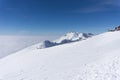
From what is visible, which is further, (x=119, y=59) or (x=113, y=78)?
(x=119, y=59)

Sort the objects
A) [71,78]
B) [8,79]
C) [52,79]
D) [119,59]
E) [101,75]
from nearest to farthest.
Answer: [101,75]
[71,78]
[52,79]
[119,59]
[8,79]

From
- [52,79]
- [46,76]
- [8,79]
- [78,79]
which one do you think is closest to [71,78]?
[78,79]

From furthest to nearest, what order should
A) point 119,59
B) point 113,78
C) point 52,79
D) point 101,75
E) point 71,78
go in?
point 119,59
point 52,79
point 71,78
point 101,75
point 113,78

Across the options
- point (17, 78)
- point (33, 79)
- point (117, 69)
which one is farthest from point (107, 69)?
point (17, 78)

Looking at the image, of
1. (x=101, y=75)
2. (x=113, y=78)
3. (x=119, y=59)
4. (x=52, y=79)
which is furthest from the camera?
(x=119, y=59)

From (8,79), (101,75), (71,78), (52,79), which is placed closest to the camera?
(101,75)

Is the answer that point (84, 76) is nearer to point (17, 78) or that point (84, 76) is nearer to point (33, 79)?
point (33, 79)

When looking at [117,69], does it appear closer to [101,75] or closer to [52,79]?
Result: [101,75]

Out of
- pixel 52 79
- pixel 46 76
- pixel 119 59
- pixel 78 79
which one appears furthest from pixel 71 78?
pixel 119 59

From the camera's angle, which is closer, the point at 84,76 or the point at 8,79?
the point at 84,76
